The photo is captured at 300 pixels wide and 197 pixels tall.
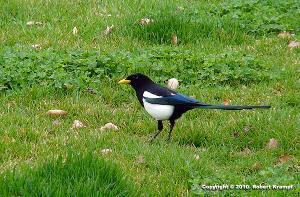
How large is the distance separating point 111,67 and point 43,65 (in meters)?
0.68

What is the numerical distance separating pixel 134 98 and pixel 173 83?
0.47 m

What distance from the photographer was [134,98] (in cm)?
616

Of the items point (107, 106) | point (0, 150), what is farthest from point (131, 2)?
point (0, 150)

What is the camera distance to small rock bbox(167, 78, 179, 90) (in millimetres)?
6375

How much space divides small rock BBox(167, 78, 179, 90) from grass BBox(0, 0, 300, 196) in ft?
0.39

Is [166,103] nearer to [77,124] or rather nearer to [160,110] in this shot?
[160,110]

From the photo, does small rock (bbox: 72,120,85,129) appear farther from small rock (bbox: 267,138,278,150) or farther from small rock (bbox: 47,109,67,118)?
small rock (bbox: 267,138,278,150)

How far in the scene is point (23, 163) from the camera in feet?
15.1

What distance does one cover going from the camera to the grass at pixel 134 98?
4297 mm

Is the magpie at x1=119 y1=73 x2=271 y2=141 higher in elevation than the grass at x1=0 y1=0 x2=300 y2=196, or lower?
higher

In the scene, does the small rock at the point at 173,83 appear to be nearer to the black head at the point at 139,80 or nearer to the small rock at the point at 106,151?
the black head at the point at 139,80

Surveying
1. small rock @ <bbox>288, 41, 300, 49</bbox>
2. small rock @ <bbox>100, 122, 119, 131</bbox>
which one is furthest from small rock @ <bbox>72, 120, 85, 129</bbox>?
small rock @ <bbox>288, 41, 300, 49</bbox>

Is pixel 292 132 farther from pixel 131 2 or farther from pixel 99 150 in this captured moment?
pixel 131 2

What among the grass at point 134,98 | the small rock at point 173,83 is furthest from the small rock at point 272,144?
the small rock at point 173,83
